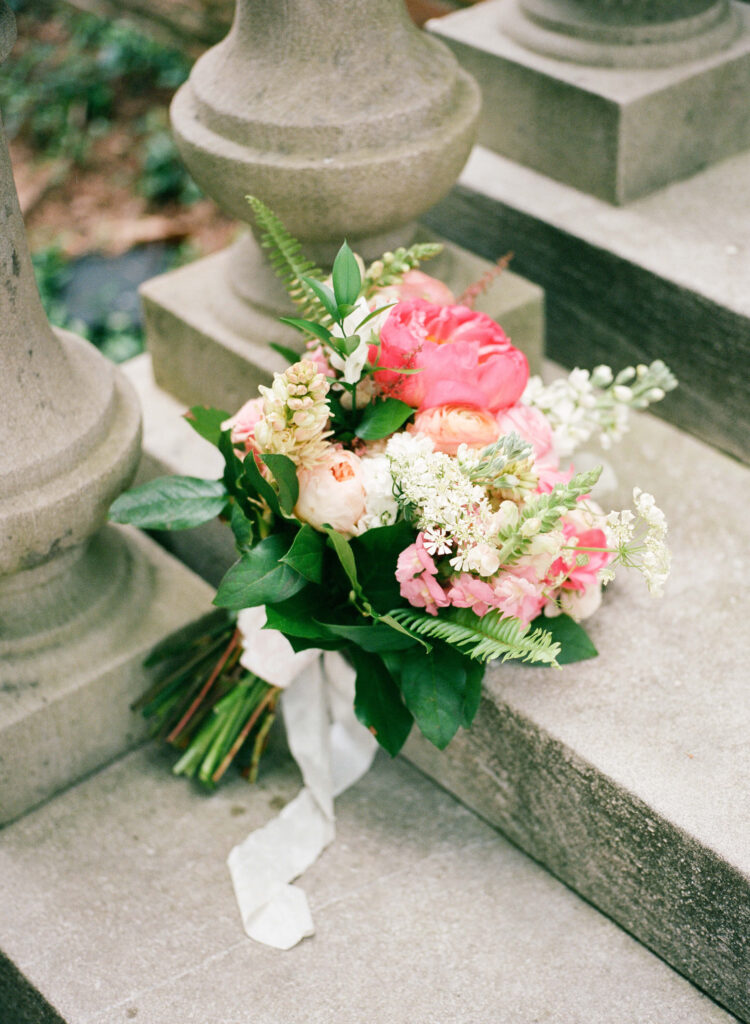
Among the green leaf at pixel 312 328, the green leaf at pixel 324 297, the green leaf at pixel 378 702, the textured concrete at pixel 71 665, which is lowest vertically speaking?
the textured concrete at pixel 71 665

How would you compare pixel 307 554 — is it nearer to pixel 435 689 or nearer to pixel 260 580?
pixel 260 580

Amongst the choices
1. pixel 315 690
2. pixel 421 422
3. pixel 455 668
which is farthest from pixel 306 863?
pixel 421 422

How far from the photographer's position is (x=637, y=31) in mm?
2465

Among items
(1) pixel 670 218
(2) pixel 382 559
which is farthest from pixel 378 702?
(1) pixel 670 218

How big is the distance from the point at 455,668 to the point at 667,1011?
0.61 m

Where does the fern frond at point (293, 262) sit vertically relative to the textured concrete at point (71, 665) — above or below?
above

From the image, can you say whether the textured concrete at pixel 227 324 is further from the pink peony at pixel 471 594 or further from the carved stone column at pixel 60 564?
the pink peony at pixel 471 594

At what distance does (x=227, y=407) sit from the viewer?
2307 mm

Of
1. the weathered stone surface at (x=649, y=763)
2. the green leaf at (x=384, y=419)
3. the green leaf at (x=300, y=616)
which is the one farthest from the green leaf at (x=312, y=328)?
the weathered stone surface at (x=649, y=763)

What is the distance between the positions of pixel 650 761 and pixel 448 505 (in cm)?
55

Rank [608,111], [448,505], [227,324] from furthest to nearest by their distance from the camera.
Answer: [608,111] < [227,324] < [448,505]

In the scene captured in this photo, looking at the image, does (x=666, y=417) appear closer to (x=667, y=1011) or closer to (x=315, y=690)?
(x=315, y=690)

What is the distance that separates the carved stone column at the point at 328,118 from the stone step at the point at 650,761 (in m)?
0.75

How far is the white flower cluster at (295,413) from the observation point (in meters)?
1.44
